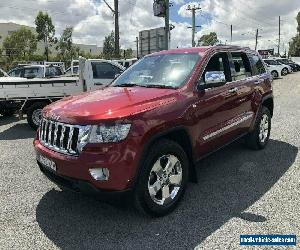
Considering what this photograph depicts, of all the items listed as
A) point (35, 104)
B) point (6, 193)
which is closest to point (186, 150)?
point (6, 193)

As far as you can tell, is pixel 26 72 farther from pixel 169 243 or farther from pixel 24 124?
pixel 169 243

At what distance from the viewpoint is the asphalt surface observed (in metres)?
3.82

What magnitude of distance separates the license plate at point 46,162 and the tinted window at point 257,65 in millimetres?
3996

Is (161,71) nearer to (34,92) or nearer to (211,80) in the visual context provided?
(211,80)

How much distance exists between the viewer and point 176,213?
14.4 feet

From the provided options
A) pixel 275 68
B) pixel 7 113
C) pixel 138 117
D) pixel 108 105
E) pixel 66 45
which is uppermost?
pixel 66 45

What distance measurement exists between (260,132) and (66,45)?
5111 centimetres

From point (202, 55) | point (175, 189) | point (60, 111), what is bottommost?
point (175, 189)

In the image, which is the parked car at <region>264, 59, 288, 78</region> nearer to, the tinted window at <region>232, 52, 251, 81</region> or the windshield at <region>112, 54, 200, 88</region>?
the tinted window at <region>232, 52, 251, 81</region>

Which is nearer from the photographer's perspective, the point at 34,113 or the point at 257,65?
the point at 257,65

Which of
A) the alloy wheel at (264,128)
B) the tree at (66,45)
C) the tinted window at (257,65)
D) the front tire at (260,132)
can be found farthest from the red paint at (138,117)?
the tree at (66,45)

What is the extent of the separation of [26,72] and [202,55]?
1259cm

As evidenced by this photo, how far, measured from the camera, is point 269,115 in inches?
280

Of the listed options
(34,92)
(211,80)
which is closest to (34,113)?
(34,92)
